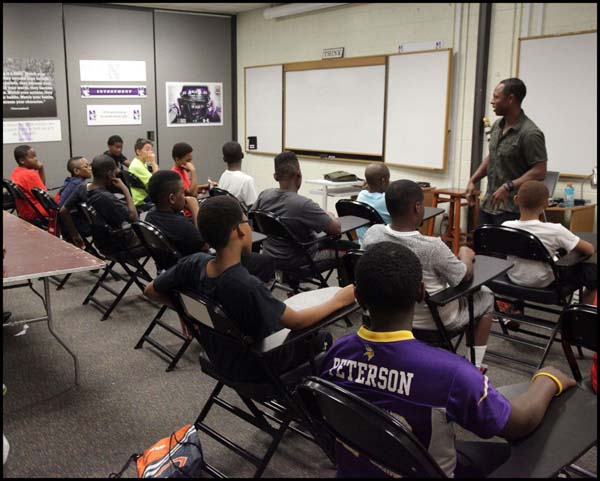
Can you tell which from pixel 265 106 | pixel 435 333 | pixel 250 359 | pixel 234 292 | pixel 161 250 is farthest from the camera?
pixel 265 106

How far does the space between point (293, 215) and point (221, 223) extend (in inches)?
55.7

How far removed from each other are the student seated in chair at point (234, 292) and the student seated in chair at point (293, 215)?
129 centimetres

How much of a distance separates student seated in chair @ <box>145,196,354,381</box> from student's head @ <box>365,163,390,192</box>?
5.98 feet

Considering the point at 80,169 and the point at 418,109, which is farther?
the point at 418,109

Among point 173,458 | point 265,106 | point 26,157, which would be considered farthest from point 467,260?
point 265,106

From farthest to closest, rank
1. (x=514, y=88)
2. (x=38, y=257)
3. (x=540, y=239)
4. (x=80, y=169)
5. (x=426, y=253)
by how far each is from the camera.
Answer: (x=80, y=169)
(x=514, y=88)
(x=540, y=239)
(x=38, y=257)
(x=426, y=253)

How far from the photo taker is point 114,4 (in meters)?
7.32

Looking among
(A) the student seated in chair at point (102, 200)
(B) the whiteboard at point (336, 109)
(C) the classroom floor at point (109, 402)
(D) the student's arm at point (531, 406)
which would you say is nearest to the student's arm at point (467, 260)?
(C) the classroom floor at point (109, 402)

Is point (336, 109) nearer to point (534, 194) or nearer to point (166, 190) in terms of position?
point (166, 190)

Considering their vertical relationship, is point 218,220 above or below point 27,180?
above

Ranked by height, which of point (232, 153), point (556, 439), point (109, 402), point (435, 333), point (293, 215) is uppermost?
point (232, 153)

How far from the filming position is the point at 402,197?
2314 mm

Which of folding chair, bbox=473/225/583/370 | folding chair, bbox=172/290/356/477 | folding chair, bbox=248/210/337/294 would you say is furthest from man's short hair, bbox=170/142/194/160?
folding chair, bbox=172/290/356/477

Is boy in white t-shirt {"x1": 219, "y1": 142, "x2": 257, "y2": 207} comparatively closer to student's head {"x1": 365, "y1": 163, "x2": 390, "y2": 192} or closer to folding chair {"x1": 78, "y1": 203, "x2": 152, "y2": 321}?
folding chair {"x1": 78, "y1": 203, "x2": 152, "y2": 321}
